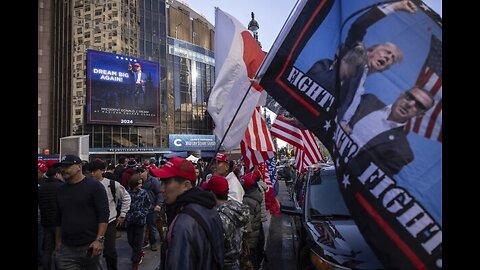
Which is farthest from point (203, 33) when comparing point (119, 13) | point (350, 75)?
point (350, 75)

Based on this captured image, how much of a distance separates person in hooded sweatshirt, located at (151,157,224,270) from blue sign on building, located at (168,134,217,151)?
4834 cm

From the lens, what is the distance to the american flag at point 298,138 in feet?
30.9

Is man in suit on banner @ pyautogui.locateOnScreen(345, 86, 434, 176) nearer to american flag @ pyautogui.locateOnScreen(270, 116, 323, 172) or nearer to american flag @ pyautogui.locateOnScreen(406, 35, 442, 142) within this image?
american flag @ pyautogui.locateOnScreen(406, 35, 442, 142)

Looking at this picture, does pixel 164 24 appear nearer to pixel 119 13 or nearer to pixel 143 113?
pixel 119 13

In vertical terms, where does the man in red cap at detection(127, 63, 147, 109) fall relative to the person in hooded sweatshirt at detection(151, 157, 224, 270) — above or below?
above

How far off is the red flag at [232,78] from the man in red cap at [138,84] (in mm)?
41747

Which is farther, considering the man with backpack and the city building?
the city building

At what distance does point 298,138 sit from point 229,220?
6.25 m

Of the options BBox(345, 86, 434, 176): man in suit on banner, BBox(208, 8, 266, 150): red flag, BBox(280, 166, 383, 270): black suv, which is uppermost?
BBox(208, 8, 266, 150): red flag

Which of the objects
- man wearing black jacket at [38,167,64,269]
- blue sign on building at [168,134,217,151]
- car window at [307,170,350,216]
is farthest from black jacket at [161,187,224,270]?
blue sign on building at [168,134,217,151]

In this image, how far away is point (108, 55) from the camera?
4244 centimetres

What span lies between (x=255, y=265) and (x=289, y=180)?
692 inches

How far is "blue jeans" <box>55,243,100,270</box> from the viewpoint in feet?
13.6

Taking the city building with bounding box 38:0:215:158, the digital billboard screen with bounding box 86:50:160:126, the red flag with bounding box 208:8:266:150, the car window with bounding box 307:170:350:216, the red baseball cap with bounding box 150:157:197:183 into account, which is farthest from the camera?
the city building with bounding box 38:0:215:158
